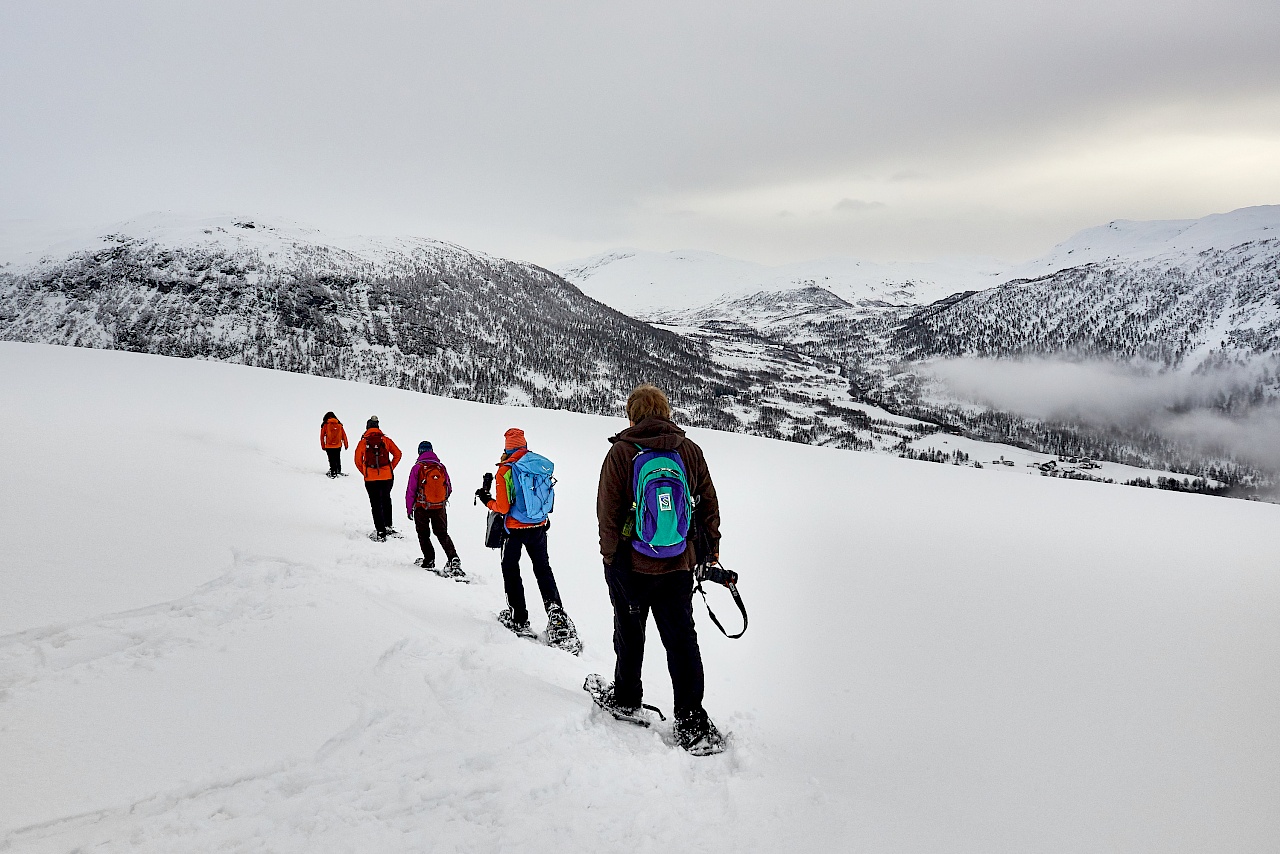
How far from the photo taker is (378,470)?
Result: 31.2ft

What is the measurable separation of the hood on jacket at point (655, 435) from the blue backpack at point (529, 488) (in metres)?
2.29

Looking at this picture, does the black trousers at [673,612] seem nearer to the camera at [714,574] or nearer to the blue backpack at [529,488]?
the camera at [714,574]

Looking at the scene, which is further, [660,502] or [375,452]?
[375,452]

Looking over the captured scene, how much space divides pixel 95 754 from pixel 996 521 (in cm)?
1257

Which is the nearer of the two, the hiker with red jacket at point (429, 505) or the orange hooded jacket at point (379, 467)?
the hiker with red jacket at point (429, 505)

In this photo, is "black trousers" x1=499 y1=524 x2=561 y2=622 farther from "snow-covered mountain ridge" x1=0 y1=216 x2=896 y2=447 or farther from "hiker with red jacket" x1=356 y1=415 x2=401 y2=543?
"snow-covered mountain ridge" x1=0 y1=216 x2=896 y2=447

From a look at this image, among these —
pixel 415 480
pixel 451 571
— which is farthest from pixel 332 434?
pixel 451 571

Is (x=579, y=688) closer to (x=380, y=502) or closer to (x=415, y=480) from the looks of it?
(x=415, y=480)

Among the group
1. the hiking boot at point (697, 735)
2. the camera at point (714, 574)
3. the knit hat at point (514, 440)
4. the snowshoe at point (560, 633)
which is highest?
the knit hat at point (514, 440)

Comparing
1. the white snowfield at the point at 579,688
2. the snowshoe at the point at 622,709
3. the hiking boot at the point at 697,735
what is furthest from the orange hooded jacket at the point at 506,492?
the hiking boot at the point at 697,735

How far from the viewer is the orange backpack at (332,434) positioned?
13.2m

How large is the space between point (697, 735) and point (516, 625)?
9.94ft

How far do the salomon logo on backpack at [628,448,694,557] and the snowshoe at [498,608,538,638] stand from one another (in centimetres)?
312

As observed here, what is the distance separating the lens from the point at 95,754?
9.87 feet
